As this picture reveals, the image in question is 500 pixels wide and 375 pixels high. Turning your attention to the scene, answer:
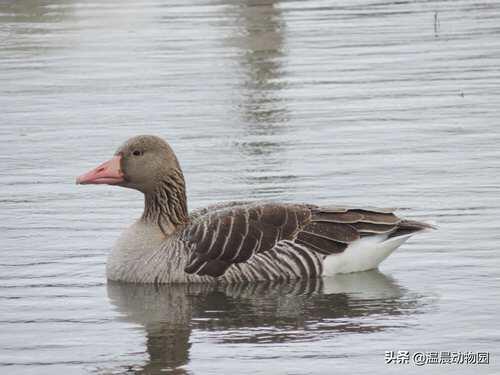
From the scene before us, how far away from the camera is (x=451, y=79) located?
71.5 feet

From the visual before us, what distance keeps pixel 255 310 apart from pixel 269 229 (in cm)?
110

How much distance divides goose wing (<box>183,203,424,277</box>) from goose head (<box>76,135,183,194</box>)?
0.55 m

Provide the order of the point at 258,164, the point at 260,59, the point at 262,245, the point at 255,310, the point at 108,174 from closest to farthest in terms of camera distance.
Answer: the point at 255,310 → the point at 262,245 → the point at 108,174 → the point at 258,164 → the point at 260,59

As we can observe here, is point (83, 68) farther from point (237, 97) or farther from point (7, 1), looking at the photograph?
point (7, 1)

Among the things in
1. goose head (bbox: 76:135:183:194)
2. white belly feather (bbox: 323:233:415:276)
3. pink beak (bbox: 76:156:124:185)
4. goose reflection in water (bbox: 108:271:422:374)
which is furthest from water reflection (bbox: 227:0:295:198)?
goose reflection in water (bbox: 108:271:422:374)

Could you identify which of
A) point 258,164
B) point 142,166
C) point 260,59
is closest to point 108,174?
point 142,166

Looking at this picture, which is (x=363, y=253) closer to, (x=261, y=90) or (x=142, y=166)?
(x=142, y=166)

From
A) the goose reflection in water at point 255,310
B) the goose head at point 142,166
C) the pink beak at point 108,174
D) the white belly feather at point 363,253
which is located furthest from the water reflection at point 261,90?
the goose reflection in water at point 255,310

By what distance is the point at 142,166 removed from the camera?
1261 cm

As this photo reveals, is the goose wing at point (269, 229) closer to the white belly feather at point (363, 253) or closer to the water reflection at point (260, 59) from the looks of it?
the white belly feather at point (363, 253)

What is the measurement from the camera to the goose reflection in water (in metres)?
10.4

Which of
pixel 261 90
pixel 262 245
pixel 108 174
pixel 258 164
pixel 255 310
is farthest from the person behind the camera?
pixel 261 90

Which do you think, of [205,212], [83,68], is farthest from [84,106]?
[205,212]

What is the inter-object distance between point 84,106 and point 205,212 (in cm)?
861
